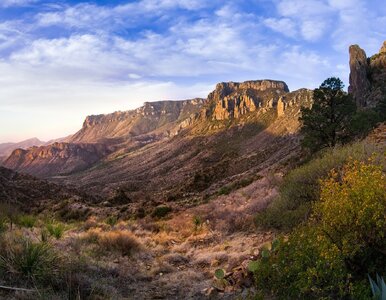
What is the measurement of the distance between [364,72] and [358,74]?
196 cm

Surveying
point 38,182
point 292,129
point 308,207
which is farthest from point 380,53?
point 308,207

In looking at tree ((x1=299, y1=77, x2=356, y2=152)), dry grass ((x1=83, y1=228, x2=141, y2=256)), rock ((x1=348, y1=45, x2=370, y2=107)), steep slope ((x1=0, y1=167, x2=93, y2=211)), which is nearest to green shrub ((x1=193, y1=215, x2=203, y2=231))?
dry grass ((x1=83, y1=228, x2=141, y2=256))

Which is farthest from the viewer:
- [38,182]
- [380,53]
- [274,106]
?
[274,106]

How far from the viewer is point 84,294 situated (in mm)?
7422

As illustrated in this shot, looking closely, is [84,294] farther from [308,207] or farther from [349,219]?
[308,207]

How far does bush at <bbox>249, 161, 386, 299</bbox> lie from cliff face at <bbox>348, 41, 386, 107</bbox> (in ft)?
296

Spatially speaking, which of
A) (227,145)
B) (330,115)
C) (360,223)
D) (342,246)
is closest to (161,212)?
(330,115)

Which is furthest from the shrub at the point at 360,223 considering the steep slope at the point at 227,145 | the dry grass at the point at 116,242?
the steep slope at the point at 227,145

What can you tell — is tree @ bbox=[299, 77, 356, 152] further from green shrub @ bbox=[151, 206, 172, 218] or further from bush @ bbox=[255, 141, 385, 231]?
bush @ bbox=[255, 141, 385, 231]

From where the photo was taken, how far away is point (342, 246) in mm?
6359

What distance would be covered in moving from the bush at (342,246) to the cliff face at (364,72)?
90.3m

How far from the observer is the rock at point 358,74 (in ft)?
315

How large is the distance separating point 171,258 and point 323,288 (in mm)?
7790

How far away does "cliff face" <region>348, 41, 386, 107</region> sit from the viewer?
94.2m
